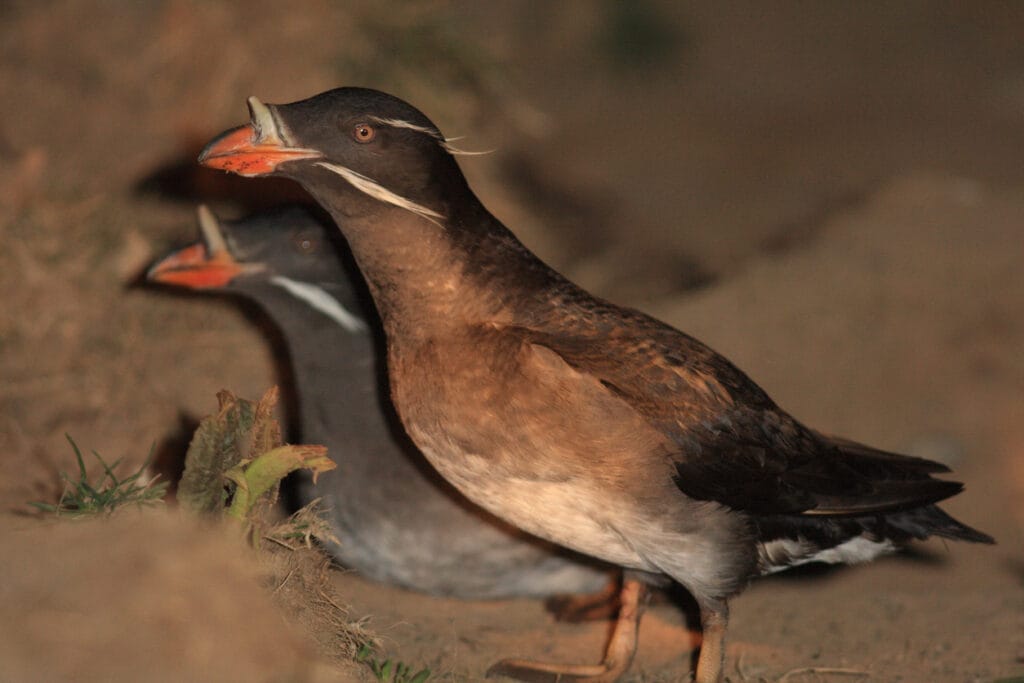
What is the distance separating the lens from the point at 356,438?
16.4 ft

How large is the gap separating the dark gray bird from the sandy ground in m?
0.27

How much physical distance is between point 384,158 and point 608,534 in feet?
4.52

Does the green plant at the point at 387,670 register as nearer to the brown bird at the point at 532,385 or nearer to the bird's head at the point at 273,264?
the brown bird at the point at 532,385

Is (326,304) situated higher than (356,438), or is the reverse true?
(326,304)

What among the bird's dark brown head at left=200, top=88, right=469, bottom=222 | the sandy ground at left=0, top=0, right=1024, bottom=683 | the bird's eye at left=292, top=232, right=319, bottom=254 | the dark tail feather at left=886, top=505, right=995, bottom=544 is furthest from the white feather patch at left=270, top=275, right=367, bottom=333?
the dark tail feather at left=886, top=505, right=995, bottom=544

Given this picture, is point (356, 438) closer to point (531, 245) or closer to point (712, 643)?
point (712, 643)

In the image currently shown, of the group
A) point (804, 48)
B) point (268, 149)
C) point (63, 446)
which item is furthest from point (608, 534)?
point (804, 48)

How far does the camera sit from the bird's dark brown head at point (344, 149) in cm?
362

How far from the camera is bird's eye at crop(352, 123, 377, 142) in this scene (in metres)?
3.62

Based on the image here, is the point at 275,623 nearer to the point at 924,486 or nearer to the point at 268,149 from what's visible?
the point at 268,149

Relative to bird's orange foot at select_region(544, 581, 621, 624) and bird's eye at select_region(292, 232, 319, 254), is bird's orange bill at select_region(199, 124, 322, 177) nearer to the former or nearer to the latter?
bird's eye at select_region(292, 232, 319, 254)

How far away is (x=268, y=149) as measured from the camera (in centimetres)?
361

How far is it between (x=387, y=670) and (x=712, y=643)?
43.6 inches

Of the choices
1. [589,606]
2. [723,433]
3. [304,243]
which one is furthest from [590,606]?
[304,243]
